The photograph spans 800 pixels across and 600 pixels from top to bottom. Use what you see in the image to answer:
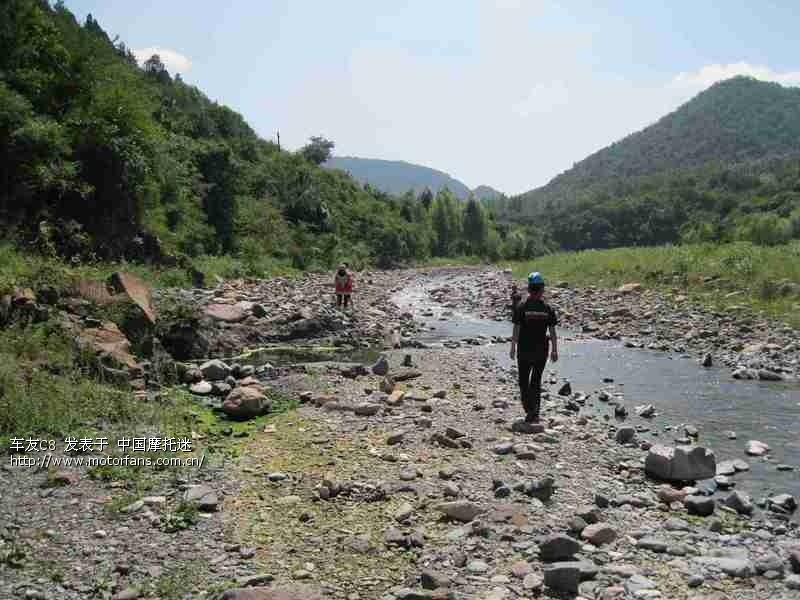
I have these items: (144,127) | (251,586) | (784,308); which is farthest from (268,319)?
(784,308)

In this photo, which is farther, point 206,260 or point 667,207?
point 667,207

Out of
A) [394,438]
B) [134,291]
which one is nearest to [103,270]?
[134,291]

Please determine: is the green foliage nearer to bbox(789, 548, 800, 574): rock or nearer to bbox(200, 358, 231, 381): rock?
bbox(789, 548, 800, 574): rock

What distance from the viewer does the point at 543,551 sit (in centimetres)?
488

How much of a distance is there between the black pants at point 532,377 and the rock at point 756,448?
2.83 m

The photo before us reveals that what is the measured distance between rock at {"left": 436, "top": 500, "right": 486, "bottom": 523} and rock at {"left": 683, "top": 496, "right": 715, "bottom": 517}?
2.25 meters

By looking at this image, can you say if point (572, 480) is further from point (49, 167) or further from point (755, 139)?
point (755, 139)

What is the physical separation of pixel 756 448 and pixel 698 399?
3078mm

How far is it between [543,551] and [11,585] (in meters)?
3.99

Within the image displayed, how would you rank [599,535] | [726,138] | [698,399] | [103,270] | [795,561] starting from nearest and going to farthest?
[795,561] < [599,535] < [698,399] < [103,270] < [726,138]

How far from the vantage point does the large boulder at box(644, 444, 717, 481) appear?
700cm

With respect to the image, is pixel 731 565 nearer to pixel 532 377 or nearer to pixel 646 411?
pixel 532 377

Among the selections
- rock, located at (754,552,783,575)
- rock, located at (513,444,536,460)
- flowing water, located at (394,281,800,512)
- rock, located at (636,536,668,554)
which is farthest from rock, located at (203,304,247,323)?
rock, located at (754,552,783,575)

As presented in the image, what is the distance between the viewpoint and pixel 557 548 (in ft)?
15.9
